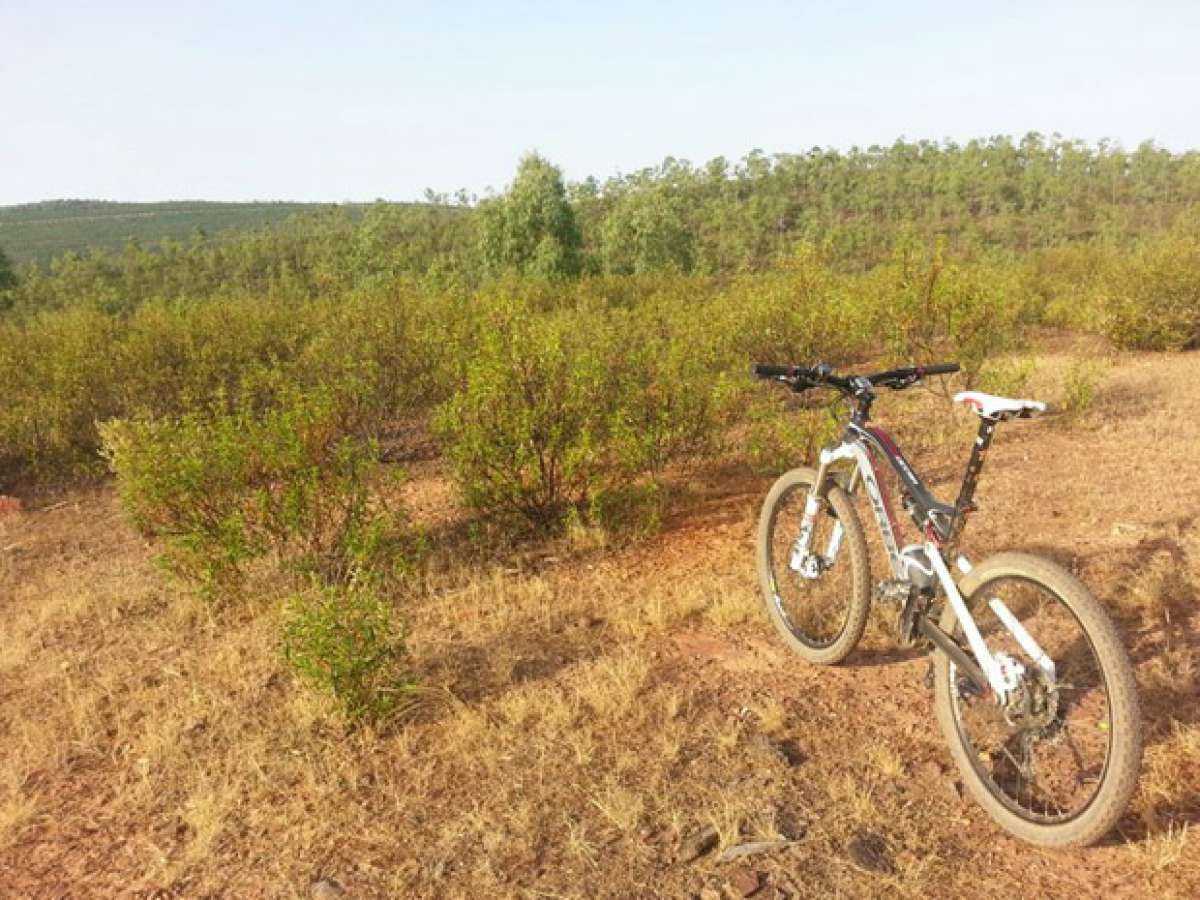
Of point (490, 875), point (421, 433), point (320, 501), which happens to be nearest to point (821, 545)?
point (490, 875)

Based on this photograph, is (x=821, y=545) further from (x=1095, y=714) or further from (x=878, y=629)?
(x=1095, y=714)

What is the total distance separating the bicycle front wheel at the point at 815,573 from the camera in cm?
346

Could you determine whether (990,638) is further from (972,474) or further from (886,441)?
(886,441)

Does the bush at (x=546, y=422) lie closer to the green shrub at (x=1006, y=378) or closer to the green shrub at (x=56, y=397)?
the green shrub at (x=1006, y=378)

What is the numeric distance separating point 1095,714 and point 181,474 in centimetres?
507

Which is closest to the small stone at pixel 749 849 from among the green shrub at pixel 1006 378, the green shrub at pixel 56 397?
the green shrub at pixel 1006 378

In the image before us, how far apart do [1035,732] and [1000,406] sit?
108 centimetres

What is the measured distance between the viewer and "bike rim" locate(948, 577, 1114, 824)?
7.88 ft

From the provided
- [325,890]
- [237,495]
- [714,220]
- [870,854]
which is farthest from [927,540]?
[714,220]

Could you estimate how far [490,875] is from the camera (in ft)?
8.20

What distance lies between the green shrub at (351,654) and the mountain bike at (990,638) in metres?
1.99

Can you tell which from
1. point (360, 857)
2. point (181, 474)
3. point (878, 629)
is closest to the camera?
point (360, 857)

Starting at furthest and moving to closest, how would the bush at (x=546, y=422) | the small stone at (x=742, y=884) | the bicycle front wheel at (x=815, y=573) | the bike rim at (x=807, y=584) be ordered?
the bush at (x=546, y=422)
the bike rim at (x=807, y=584)
the bicycle front wheel at (x=815, y=573)
the small stone at (x=742, y=884)

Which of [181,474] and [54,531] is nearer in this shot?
[181,474]
